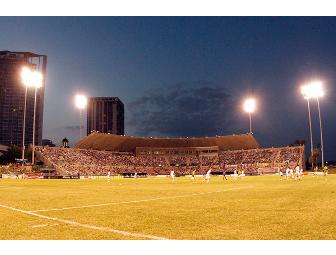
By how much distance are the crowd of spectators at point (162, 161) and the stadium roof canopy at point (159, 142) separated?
2.45m

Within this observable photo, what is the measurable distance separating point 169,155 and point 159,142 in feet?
18.1

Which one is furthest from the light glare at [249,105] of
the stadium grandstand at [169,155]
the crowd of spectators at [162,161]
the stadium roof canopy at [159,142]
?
the stadium roof canopy at [159,142]

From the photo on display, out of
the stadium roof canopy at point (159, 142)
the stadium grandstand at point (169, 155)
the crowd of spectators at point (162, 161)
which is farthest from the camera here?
the stadium roof canopy at point (159, 142)

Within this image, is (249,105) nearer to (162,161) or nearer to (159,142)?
(162,161)

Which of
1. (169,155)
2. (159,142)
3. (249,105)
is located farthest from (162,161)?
(249,105)

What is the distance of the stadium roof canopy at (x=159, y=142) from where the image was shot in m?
103

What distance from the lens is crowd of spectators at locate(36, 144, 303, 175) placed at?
3409 inches

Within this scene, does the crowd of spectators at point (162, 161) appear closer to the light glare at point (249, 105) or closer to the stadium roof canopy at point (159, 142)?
the stadium roof canopy at point (159, 142)

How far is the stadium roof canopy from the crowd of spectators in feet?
8.04

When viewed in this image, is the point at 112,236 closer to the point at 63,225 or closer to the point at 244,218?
the point at 63,225

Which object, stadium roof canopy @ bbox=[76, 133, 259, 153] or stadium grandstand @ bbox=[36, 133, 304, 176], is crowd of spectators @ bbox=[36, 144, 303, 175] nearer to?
stadium grandstand @ bbox=[36, 133, 304, 176]

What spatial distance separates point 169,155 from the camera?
113 metres

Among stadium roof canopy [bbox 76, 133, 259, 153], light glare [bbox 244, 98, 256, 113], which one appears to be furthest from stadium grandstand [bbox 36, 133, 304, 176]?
A: light glare [bbox 244, 98, 256, 113]
